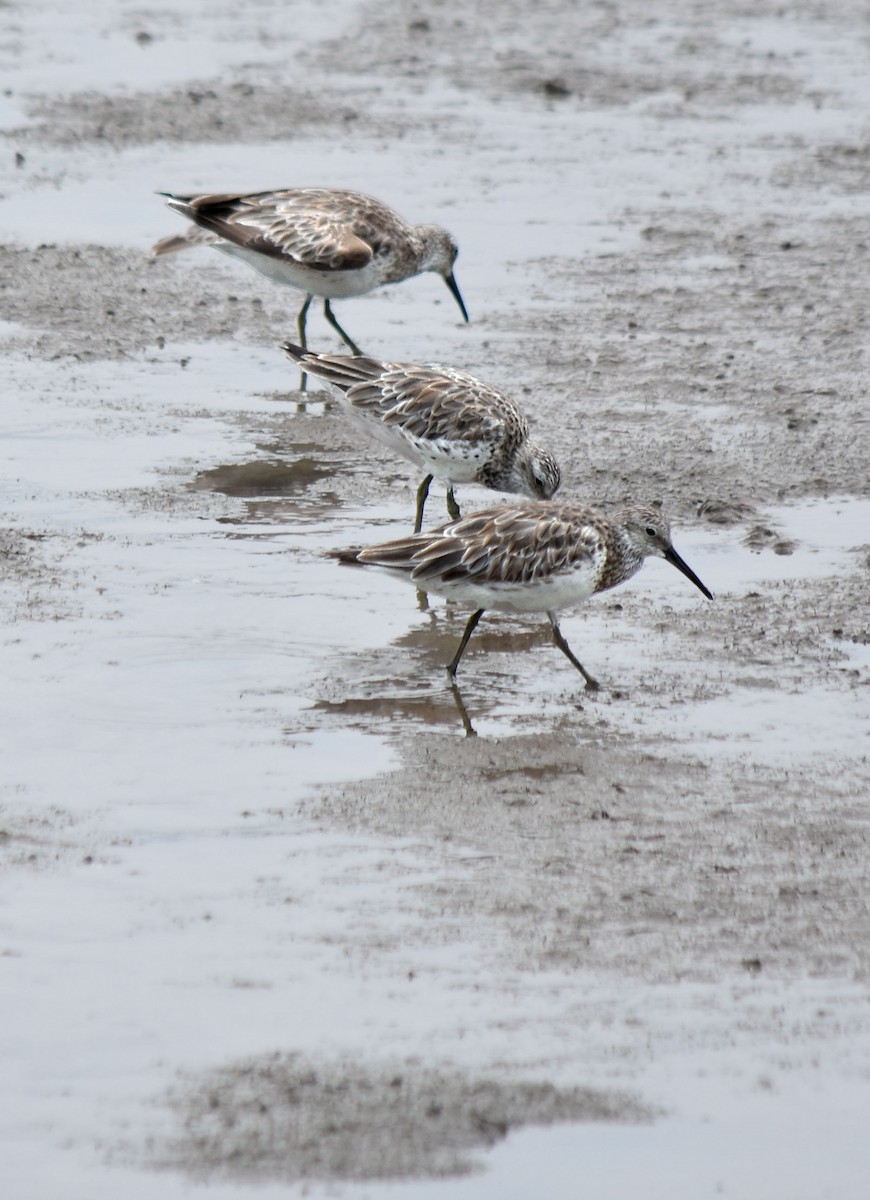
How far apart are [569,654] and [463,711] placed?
559 mm

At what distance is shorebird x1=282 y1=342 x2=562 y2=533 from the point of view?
9.25 m

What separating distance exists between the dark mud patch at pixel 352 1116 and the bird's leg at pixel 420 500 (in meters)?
4.52

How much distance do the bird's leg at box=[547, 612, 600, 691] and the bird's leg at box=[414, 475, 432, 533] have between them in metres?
1.47

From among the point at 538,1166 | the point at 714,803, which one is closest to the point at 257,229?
the point at 714,803

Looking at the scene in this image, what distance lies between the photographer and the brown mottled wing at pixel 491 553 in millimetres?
7625

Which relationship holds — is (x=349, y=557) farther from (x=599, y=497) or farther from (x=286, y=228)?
(x=286, y=228)

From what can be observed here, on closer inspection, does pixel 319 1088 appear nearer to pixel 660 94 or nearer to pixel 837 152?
pixel 837 152

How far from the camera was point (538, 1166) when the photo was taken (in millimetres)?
4672

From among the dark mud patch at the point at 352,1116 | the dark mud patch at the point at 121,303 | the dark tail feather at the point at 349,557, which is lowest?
the dark mud patch at the point at 121,303

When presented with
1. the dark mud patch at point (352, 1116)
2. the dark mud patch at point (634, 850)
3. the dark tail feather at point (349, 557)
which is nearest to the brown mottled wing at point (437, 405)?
the dark tail feather at point (349, 557)

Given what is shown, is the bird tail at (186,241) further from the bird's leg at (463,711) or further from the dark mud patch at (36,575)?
the bird's leg at (463,711)

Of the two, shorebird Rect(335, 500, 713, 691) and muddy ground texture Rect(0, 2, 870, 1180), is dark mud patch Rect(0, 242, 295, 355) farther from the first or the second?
shorebird Rect(335, 500, 713, 691)

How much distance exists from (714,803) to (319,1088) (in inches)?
89.6

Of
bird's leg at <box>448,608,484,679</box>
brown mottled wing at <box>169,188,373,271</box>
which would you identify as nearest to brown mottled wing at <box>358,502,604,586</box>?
bird's leg at <box>448,608,484,679</box>
